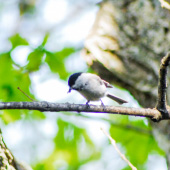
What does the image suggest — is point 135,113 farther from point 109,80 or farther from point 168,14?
point 168,14

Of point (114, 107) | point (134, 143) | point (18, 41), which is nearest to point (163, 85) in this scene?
point (114, 107)

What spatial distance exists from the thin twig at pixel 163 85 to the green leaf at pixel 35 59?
1401 mm

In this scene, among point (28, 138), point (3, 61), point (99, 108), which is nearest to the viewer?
point (99, 108)

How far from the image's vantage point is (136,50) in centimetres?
308

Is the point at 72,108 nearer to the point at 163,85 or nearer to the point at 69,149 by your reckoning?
the point at 163,85

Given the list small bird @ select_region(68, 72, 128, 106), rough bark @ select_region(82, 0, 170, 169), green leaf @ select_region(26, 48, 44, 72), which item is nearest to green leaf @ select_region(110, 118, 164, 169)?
rough bark @ select_region(82, 0, 170, 169)

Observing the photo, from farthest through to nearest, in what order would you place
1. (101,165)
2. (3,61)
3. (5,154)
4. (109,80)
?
(101,165) → (109,80) → (3,61) → (5,154)

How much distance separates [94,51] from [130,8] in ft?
2.07

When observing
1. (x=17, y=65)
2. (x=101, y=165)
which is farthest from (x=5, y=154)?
(x=101, y=165)

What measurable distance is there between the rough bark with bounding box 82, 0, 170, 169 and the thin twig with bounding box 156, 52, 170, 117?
1.26 m

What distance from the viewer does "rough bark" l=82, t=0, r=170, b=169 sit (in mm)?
3002

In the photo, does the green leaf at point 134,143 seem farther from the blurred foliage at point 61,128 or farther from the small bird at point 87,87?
the small bird at point 87,87

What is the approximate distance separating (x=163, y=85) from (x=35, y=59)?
1.45 meters

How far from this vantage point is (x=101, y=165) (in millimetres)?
4285
